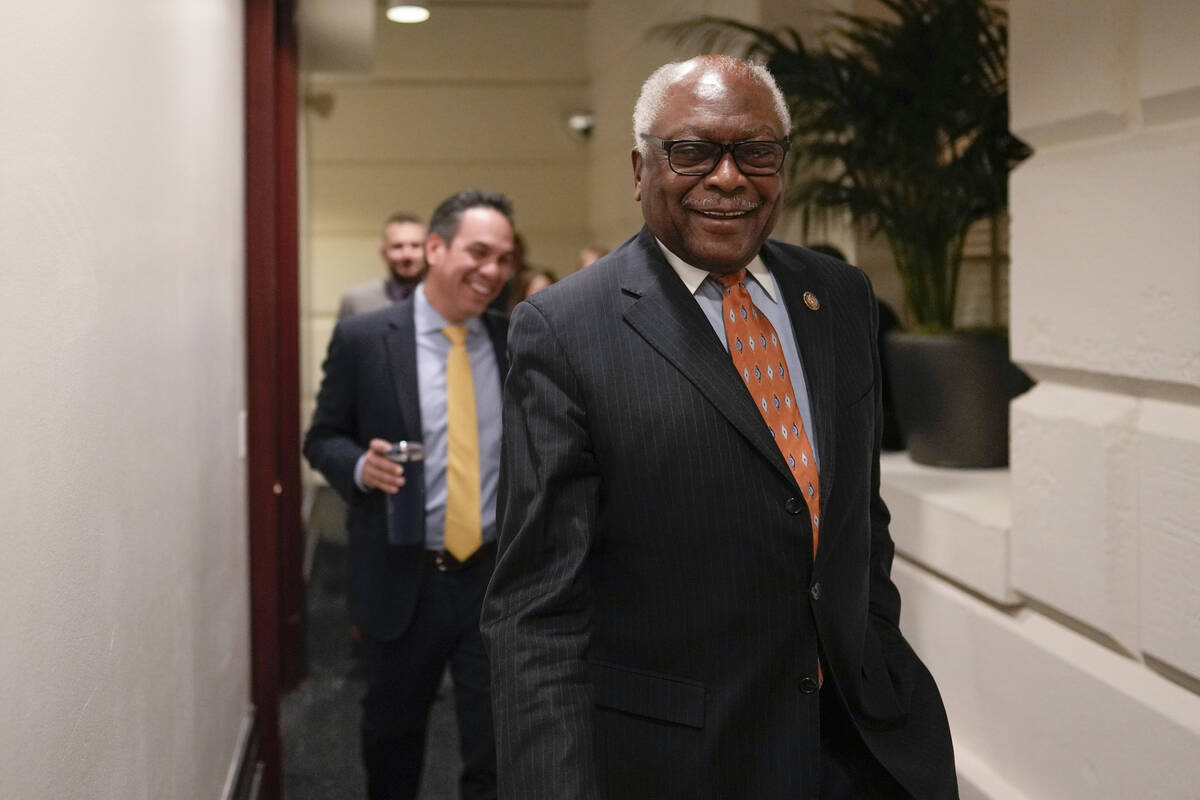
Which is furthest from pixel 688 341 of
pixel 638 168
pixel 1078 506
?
pixel 1078 506

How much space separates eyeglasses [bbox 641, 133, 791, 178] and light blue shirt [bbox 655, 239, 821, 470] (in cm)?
12

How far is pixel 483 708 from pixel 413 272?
10.0ft

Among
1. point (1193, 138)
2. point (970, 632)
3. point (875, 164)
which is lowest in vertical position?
point (970, 632)

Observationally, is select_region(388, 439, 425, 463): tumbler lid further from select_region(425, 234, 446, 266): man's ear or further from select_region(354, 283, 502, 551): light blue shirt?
select_region(425, 234, 446, 266): man's ear

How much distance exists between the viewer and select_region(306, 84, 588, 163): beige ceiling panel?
328 inches

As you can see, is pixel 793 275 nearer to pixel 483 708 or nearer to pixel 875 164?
pixel 483 708

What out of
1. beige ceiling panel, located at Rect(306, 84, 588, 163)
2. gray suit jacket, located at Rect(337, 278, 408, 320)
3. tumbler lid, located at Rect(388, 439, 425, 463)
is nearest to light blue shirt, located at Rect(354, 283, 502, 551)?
tumbler lid, located at Rect(388, 439, 425, 463)

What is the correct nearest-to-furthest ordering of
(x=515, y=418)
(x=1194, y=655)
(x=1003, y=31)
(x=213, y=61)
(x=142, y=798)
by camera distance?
(x=515, y=418) → (x=142, y=798) → (x=1194, y=655) → (x=213, y=61) → (x=1003, y=31)

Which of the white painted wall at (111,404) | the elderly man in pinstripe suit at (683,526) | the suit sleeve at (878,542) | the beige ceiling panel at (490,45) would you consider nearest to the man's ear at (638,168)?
the elderly man in pinstripe suit at (683,526)

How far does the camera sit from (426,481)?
8.14 ft

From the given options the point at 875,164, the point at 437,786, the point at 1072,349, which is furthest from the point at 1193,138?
the point at 437,786

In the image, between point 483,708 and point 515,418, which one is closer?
point 515,418

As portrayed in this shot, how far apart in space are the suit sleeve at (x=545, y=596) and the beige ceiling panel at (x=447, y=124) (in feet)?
23.8

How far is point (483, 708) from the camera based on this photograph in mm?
2455
